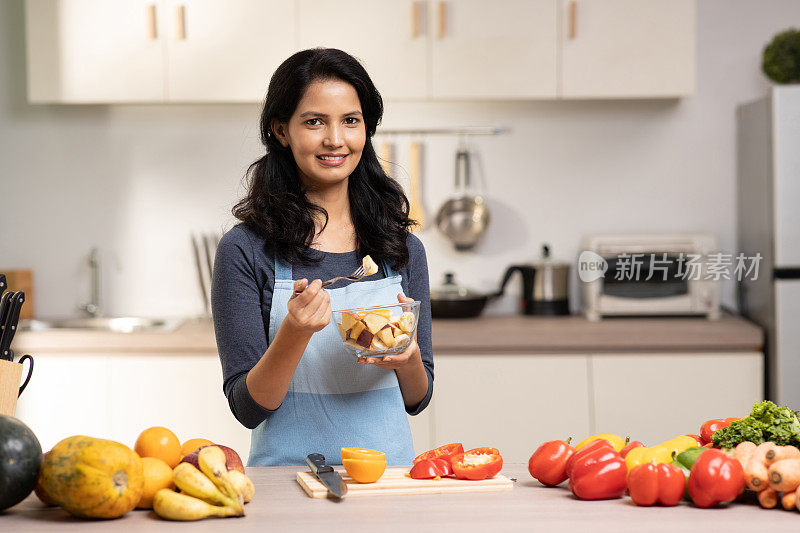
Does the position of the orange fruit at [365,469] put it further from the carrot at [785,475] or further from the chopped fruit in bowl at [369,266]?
the carrot at [785,475]

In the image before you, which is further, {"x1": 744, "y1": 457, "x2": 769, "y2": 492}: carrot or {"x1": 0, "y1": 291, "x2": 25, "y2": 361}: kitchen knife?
{"x1": 0, "y1": 291, "x2": 25, "y2": 361}: kitchen knife

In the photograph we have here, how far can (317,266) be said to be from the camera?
1685mm

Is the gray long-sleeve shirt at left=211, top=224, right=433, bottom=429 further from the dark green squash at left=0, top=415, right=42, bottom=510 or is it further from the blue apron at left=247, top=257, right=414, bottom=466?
the dark green squash at left=0, top=415, right=42, bottom=510

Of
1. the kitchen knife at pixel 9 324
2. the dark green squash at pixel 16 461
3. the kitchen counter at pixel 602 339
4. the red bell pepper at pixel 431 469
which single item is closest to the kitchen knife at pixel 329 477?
the red bell pepper at pixel 431 469

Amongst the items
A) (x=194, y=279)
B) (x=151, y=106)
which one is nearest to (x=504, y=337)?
(x=194, y=279)

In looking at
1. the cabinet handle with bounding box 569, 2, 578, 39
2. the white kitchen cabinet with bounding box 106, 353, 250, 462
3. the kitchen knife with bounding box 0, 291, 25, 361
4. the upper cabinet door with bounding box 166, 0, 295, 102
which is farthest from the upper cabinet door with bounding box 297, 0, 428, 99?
the kitchen knife with bounding box 0, 291, 25, 361

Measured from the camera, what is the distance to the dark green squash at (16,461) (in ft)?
3.53

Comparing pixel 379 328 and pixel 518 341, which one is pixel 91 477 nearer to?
pixel 379 328

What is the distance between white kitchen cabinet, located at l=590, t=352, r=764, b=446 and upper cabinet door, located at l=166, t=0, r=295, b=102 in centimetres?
153

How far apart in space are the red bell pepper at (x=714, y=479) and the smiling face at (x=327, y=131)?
0.80 meters

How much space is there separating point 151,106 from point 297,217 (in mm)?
1997

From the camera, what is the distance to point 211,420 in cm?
293

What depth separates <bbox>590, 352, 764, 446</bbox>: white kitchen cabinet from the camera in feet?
9.48

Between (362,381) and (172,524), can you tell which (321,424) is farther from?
(172,524)
